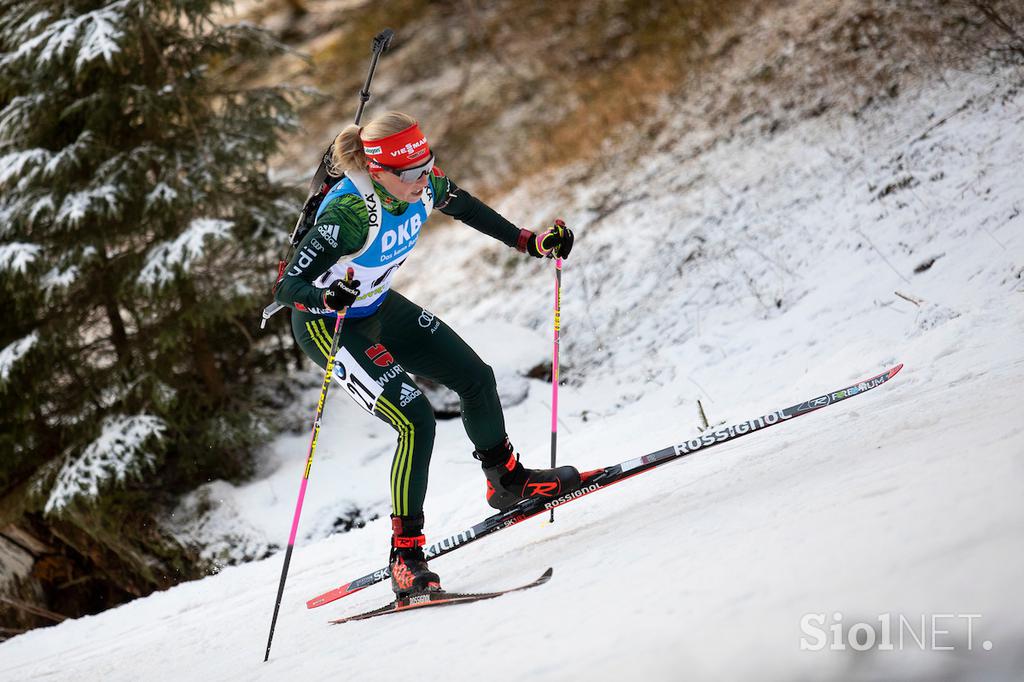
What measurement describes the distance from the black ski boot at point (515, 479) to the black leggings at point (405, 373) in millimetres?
95

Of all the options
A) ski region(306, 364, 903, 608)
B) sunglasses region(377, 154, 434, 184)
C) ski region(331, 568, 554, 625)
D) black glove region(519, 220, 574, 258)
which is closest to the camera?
ski region(331, 568, 554, 625)

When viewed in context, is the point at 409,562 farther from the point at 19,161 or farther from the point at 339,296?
the point at 19,161

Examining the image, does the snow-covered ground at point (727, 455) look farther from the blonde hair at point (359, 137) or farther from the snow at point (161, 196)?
the snow at point (161, 196)

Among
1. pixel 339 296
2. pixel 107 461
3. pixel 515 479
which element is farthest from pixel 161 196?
pixel 515 479

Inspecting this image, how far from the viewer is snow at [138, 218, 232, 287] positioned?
645 centimetres

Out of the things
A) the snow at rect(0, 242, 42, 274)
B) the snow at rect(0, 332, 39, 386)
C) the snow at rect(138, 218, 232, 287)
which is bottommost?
the snow at rect(0, 332, 39, 386)

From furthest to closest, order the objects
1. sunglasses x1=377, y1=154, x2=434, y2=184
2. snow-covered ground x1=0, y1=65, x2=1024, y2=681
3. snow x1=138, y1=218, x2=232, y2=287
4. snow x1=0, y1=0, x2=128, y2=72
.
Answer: snow x1=138, y1=218, x2=232, y2=287 → snow x1=0, y1=0, x2=128, y2=72 → sunglasses x1=377, y1=154, x2=434, y2=184 → snow-covered ground x1=0, y1=65, x2=1024, y2=681

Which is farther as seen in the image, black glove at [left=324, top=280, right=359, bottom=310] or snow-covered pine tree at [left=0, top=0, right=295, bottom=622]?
snow-covered pine tree at [left=0, top=0, right=295, bottom=622]

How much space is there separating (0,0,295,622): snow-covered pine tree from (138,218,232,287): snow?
1 centimetres

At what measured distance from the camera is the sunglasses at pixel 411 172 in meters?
4.04

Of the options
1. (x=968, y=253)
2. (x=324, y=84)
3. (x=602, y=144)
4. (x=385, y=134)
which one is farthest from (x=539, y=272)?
(x=324, y=84)

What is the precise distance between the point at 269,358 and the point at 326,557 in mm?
3052


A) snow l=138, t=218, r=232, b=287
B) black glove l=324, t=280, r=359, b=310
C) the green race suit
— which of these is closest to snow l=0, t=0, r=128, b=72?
snow l=138, t=218, r=232, b=287

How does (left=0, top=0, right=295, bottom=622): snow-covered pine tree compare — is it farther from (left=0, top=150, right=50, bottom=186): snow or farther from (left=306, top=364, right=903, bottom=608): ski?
(left=306, top=364, right=903, bottom=608): ski
